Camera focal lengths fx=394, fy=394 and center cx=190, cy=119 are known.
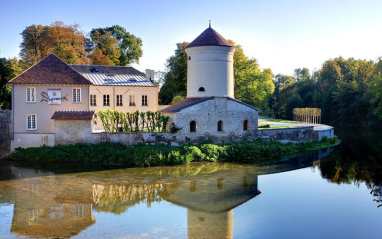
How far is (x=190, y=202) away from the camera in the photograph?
15508 millimetres

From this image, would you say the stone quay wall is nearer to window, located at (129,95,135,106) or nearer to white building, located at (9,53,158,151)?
white building, located at (9,53,158,151)

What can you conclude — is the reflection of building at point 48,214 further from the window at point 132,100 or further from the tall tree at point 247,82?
the tall tree at point 247,82

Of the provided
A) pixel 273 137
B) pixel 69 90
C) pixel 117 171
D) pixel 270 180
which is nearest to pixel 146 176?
pixel 117 171

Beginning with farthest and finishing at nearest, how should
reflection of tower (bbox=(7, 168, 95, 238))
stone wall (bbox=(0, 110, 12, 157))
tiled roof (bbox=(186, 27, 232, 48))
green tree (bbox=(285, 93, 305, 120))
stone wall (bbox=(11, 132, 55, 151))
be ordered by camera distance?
green tree (bbox=(285, 93, 305, 120))
tiled roof (bbox=(186, 27, 232, 48))
stone wall (bbox=(0, 110, 12, 157))
stone wall (bbox=(11, 132, 55, 151))
reflection of tower (bbox=(7, 168, 95, 238))

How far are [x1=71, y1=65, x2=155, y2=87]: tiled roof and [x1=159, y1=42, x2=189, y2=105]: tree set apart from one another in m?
6.17

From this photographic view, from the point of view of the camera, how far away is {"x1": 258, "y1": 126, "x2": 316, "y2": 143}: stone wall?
28.5 meters

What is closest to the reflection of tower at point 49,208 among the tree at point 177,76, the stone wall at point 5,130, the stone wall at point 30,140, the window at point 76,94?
the stone wall at point 30,140

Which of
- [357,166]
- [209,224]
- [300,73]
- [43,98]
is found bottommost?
[209,224]

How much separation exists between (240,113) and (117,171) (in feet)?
34.1

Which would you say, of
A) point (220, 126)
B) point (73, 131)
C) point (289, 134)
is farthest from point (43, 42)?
point (289, 134)

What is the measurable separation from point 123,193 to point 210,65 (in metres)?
14.1

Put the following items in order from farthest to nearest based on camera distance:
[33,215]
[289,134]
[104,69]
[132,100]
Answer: [104,69], [132,100], [289,134], [33,215]

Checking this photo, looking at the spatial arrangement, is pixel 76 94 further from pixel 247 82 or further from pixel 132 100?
pixel 247 82

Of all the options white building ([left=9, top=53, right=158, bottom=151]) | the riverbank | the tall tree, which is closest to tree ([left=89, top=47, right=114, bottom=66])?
the tall tree
